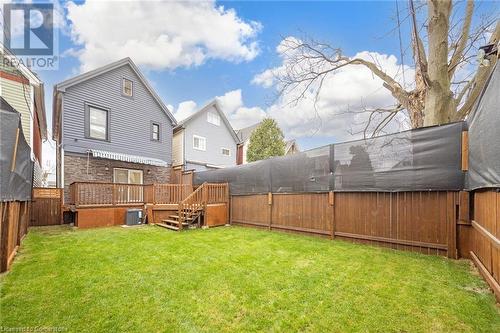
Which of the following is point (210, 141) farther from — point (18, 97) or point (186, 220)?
point (18, 97)

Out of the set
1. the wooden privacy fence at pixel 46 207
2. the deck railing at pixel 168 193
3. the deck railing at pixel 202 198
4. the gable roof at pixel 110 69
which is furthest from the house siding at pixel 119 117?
the deck railing at pixel 202 198

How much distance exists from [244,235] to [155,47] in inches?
421

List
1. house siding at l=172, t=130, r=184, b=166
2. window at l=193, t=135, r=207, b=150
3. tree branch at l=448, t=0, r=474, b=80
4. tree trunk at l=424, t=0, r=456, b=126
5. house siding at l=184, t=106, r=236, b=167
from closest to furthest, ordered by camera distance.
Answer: tree trunk at l=424, t=0, r=456, b=126 < tree branch at l=448, t=0, r=474, b=80 < house siding at l=172, t=130, r=184, b=166 < house siding at l=184, t=106, r=236, b=167 < window at l=193, t=135, r=207, b=150

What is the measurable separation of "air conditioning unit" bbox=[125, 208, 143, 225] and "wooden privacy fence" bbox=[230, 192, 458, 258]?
5.23m

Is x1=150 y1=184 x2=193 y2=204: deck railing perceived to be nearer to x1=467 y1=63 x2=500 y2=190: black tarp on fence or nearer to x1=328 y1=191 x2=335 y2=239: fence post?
x1=328 y1=191 x2=335 y2=239: fence post

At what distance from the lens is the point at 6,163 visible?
354 cm

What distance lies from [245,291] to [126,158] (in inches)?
419

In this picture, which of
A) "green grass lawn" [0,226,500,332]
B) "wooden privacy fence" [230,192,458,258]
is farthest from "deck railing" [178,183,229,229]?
"green grass lawn" [0,226,500,332]

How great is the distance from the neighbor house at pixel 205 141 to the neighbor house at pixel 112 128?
1247 mm

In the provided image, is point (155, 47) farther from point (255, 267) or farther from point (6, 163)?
point (255, 267)

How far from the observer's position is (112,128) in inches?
469

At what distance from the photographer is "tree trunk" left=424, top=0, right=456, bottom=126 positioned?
5.17 m

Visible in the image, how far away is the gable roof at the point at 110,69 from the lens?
33.7 feet

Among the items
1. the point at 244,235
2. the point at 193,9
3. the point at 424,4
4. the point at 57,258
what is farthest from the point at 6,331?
the point at 424,4
